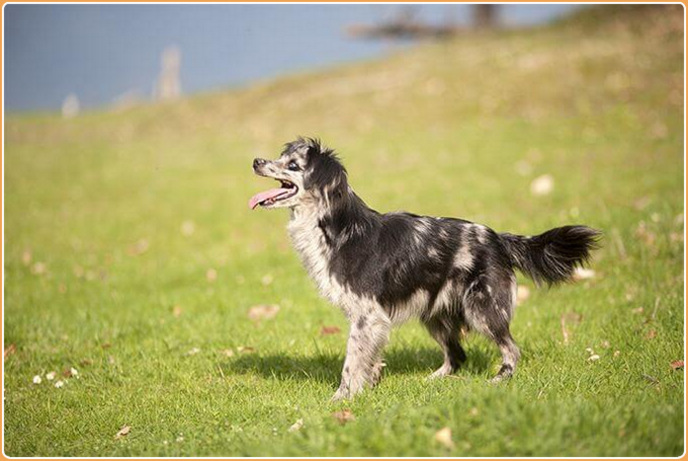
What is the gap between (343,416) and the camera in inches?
207

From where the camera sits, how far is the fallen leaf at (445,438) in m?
4.55

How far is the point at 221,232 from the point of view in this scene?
1474cm

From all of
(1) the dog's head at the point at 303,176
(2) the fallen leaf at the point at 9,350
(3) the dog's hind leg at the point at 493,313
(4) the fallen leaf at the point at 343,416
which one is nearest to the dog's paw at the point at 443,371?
(3) the dog's hind leg at the point at 493,313

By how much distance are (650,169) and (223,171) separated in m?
11.6

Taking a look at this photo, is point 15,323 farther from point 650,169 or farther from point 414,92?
point 414,92

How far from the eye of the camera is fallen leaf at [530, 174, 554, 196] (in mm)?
14430

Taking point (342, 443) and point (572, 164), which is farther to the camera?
point (572, 164)

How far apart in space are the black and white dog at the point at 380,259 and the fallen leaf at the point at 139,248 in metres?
8.53

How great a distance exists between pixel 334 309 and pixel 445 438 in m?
4.97

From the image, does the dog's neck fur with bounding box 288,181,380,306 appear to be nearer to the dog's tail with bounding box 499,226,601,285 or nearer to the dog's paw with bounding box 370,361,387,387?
the dog's paw with bounding box 370,361,387,387

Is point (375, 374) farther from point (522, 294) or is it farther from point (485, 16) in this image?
point (485, 16)

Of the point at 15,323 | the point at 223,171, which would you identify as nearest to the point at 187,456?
the point at 15,323

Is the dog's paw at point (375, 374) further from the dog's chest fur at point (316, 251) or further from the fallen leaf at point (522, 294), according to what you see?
the fallen leaf at point (522, 294)

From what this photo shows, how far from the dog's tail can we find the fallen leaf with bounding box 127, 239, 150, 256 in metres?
9.29
